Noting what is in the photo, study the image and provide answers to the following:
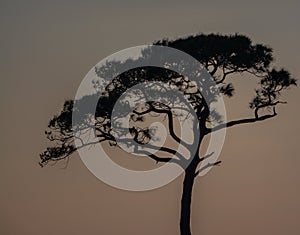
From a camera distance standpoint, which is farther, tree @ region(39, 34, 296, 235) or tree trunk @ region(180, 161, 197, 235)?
tree trunk @ region(180, 161, 197, 235)

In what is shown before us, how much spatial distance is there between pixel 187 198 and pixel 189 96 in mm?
2243

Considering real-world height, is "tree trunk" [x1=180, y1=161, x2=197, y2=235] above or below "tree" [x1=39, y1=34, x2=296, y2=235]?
below

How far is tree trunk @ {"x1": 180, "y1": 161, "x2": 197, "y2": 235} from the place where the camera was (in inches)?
893

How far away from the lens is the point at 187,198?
22.7m

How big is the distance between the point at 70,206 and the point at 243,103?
497 cm

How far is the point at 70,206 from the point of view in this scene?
24.9 meters

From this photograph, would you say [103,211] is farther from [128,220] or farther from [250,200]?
[250,200]

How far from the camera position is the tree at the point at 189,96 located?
2248 centimetres

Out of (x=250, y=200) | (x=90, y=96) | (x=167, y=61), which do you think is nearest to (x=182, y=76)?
(x=167, y=61)

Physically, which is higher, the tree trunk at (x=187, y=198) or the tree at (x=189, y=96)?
the tree at (x=189, y=96)

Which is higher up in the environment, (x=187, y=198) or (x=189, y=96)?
(x=189, y=96)

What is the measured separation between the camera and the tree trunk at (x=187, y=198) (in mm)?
22688

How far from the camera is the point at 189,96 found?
22719mm

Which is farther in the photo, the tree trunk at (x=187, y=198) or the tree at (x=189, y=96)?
the tree trunk at (x=187, y=198)
